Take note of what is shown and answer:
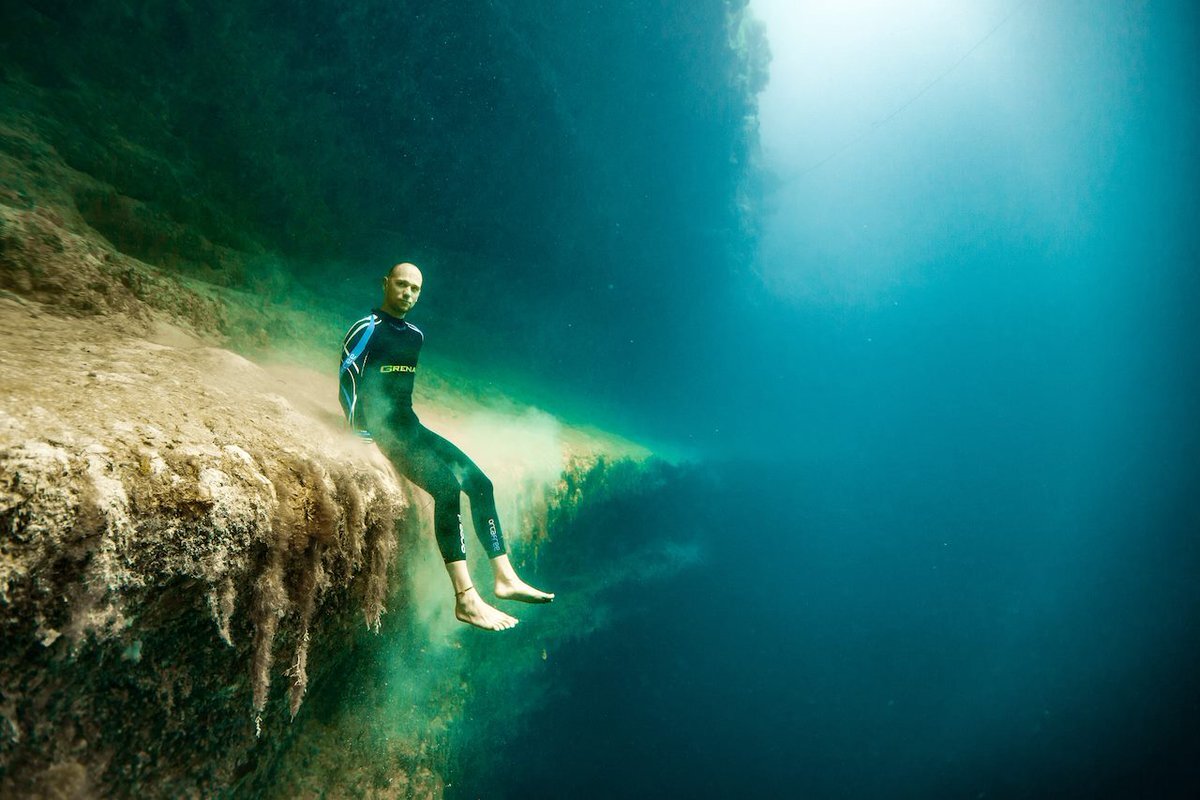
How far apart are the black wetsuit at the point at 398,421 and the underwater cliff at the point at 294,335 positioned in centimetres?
23

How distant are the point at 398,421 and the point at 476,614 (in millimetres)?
1321

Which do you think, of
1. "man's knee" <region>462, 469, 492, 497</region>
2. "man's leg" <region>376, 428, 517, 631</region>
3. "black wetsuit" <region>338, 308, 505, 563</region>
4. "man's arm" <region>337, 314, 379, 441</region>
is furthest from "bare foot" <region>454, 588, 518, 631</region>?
"man's arm" <region>337, 314, 379, 441</region>

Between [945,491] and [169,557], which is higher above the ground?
[945,491]

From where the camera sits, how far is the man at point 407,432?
2789mm

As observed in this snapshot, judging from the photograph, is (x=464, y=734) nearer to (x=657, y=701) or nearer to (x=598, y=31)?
(x=657, y=701)

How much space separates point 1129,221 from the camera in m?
40.6

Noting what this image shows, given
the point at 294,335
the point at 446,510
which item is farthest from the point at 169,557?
the point at 294,335

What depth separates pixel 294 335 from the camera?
5.88 m

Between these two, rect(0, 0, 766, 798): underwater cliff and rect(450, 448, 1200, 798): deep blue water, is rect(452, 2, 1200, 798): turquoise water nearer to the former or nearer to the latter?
rect(450, 448, 1200, 798): deep blue water

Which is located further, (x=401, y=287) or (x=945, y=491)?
(x=945, y=491)

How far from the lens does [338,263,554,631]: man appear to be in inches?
110

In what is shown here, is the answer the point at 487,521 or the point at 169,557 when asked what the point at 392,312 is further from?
the point at 169,557

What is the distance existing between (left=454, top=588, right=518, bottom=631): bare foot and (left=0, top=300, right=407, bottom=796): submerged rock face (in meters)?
0.51

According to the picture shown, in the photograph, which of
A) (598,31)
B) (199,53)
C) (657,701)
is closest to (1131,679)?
(657,701)
